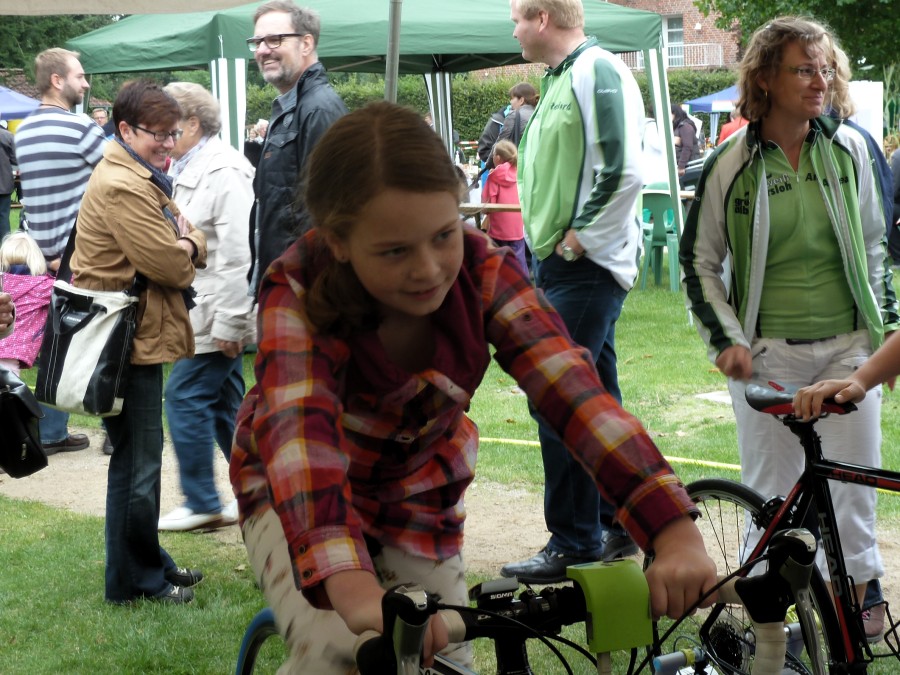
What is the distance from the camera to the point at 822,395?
331cm

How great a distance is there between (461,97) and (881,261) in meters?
40.0

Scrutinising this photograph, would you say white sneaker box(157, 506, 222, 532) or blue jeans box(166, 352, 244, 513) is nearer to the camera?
blue jeans box(166, 352, 244, 513)

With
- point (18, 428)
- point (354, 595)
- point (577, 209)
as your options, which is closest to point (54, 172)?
point (18, 428)

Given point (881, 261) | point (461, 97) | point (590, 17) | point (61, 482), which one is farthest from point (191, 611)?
point (461, 97)

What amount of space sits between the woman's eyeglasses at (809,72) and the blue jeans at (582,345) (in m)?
→ 1.30

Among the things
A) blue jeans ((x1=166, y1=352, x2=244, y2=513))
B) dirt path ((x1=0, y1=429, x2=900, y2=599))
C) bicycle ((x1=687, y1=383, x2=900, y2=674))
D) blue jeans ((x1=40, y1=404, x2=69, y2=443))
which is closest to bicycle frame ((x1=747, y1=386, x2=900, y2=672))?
bicycle ((x1=687, y1=383, x2=900, y2=674))

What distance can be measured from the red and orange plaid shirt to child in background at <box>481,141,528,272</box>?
10.6 metres

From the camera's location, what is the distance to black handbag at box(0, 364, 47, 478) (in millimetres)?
3979

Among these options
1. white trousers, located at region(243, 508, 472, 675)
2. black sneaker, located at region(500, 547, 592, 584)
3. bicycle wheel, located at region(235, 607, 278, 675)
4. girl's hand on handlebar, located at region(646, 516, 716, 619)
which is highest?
girl's hand on handlebar, located at region(646, 516, 716, 619)

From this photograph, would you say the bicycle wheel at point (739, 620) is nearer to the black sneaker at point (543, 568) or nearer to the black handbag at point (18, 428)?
the black sneaker at point (543, 568)

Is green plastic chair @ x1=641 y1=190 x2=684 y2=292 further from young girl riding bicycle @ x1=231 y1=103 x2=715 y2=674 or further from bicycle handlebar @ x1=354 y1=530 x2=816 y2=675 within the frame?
bicycle handlebar @ x1=354 y1=530 x2=816 y2=675

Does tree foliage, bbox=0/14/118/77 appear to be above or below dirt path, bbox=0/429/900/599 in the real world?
above

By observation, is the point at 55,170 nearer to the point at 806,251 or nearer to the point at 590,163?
the point at 590,163

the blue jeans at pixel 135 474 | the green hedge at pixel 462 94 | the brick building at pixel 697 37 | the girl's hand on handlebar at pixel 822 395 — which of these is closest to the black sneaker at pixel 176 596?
the blue jeans at pixel 135 474
